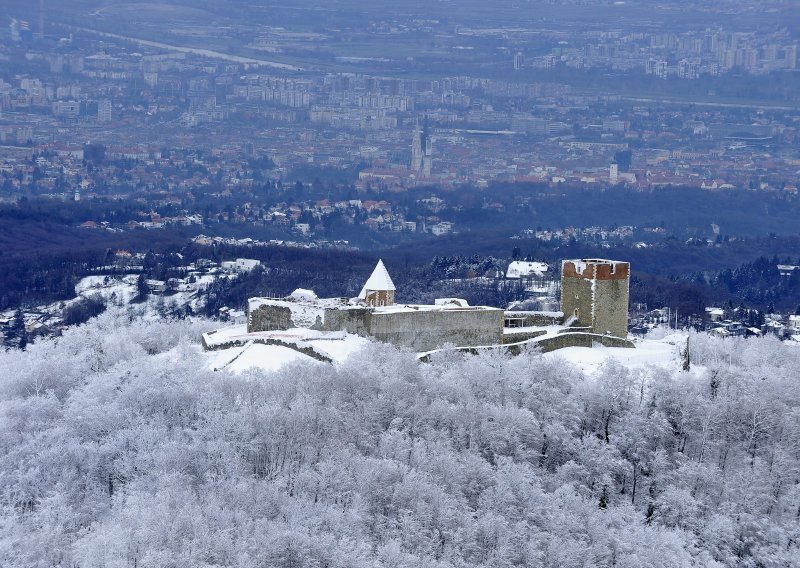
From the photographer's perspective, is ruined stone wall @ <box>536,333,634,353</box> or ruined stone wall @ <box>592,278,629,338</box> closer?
ruined stone wall @ <box>536,333,634,353</box>

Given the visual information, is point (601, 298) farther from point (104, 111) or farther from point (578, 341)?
point (104, 111)

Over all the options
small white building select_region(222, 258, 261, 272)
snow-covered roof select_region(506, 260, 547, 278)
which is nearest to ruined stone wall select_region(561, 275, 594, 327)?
snow-covered roof select_region(506, 260, 547, 278)

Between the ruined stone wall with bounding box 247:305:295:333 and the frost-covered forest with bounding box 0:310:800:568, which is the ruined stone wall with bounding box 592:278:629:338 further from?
the ruined stone wall with bounding box 247:305:295:333

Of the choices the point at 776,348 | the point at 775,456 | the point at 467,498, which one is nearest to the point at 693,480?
the point at 775,456

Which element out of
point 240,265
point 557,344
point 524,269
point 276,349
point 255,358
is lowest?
point 240,265

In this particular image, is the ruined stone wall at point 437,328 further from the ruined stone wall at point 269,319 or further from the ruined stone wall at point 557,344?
the ruined stone wall at point 269,319

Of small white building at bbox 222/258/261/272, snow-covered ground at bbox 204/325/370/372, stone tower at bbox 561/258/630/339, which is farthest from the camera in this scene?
small white building at bbox 222/258/261/272

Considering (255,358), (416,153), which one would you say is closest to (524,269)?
(255,358)

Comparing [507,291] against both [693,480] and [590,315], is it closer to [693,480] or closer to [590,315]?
[590,315]
